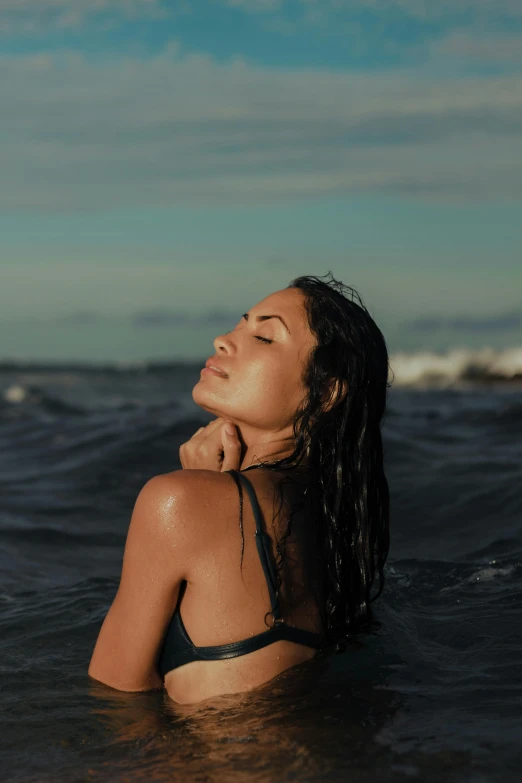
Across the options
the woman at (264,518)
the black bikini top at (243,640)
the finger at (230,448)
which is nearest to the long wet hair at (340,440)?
the woman at (264,518)

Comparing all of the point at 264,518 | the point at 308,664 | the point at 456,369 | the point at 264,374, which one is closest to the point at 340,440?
the point at 264,374

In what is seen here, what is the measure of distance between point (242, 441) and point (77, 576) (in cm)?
329

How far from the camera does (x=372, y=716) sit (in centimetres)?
409

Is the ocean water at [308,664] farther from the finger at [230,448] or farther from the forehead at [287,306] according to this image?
the forehead at [287,306]

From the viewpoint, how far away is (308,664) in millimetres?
4160

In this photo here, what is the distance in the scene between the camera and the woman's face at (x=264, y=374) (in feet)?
13.7

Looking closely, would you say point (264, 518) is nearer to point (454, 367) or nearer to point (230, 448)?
point (230, 448)

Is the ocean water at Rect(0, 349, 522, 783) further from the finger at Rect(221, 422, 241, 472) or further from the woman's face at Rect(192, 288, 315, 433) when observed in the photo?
the woman's face at Rect(192, 288, 315, 433)

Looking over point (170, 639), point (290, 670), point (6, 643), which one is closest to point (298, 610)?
point (290, 670)

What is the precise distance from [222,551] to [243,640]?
34 cm

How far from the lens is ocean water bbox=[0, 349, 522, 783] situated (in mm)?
3682

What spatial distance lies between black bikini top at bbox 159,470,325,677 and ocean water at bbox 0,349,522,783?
197 mm

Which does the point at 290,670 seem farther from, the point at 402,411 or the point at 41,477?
the point at 402,411

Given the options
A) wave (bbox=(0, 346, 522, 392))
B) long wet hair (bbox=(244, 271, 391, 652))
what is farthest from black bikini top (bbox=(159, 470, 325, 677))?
wave (bbox=(0, 346, 522, 392))
